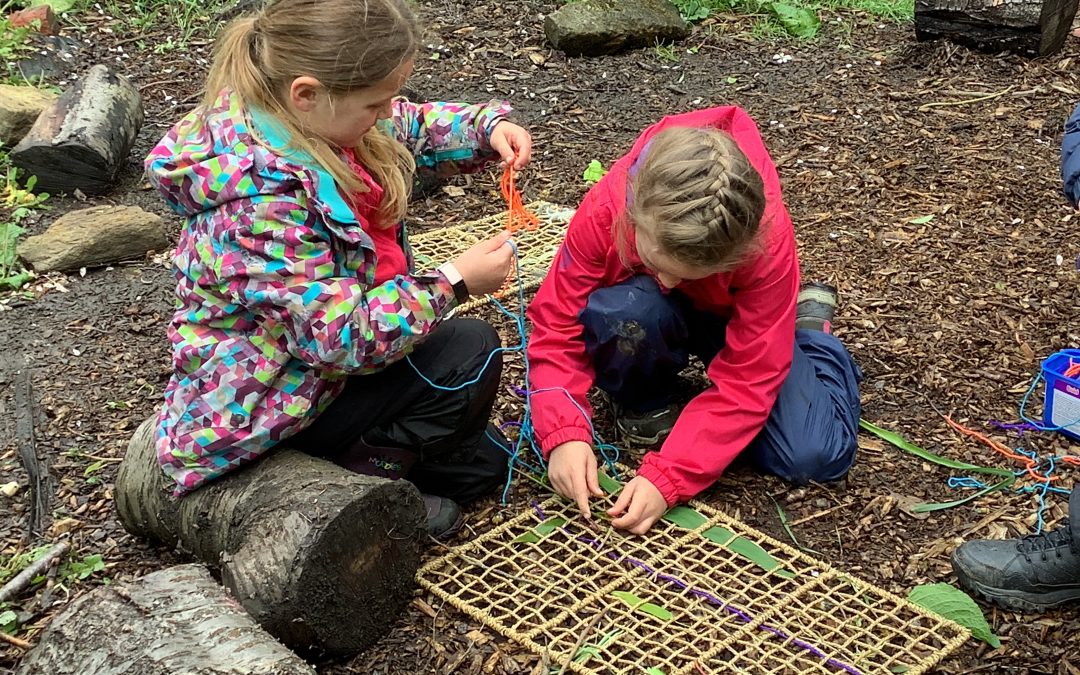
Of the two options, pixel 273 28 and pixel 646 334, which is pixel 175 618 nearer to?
pixel 273 28

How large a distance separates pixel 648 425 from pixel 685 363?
196 mm

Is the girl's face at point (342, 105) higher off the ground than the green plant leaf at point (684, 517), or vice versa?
the girl's face at point (342, 105)

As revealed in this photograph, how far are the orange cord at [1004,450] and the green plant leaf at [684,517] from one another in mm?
850

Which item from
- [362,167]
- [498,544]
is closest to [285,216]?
[362,167]

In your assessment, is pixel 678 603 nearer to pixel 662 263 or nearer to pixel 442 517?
pixel 442 517

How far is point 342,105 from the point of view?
2242mm

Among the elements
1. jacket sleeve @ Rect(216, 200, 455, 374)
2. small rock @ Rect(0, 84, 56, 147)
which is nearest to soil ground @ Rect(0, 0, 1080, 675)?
small rock @ Rect(0, 84, 56, 147)

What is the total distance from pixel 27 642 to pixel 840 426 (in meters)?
1.99

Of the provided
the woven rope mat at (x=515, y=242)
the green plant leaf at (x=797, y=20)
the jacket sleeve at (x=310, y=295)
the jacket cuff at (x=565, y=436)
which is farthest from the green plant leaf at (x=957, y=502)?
the green plant leaf at (x=797, y=20)

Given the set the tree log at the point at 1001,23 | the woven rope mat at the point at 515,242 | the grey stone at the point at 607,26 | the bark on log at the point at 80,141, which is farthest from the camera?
the grey stone at the point at 607,26

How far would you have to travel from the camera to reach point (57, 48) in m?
5.65

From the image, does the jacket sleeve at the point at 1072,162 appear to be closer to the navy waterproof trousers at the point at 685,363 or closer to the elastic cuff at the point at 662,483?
the navy waterproof trousers at the point at 685,363

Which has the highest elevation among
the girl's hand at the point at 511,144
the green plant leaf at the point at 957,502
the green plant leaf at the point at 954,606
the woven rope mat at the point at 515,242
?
the girl's hand at the point at 511,144

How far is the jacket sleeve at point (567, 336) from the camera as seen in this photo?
2.81 meters
